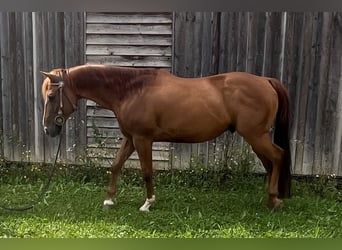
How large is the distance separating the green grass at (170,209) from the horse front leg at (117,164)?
0.17 feet

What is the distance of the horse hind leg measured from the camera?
156 cm

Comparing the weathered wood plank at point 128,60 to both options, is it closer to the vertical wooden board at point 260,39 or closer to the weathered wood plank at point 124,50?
the weathered wood plank at point 124,50

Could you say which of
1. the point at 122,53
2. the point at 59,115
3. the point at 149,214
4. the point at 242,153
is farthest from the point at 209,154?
the point at 59,115

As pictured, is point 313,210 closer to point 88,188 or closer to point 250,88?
point 250,88

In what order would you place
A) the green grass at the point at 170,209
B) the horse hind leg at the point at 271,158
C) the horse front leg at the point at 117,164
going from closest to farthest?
the green grass at the point at 170,209 → the horse hind leg at the point at 271,158 → the horse front leg at the point at 117,164

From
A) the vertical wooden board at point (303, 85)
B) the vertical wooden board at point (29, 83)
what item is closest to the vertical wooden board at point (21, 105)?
the vertical wooden board at point (29, 83)

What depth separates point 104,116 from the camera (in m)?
1.82

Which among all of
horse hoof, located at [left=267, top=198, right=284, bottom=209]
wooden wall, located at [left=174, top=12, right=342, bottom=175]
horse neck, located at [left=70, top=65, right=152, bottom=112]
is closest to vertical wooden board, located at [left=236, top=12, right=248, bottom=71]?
wooden wall, located at [left=174, top=12, right=342, bottom=175]

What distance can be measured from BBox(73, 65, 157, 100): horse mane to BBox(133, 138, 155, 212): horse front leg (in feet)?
0.62

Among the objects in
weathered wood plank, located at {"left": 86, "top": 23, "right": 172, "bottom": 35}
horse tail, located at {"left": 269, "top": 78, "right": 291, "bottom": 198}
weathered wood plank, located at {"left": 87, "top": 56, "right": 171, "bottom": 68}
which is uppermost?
weathered wood plank, located at {"left": 86, "top": 23, "right": 172, "bottom": 35}

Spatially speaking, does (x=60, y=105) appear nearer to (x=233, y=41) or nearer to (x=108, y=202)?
(x=108, y=202)

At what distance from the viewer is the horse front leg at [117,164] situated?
167cm

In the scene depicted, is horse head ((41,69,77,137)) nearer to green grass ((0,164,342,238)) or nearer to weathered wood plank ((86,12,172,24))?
weathered wood plank ((86,12,172,24))

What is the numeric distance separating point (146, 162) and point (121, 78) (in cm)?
34
